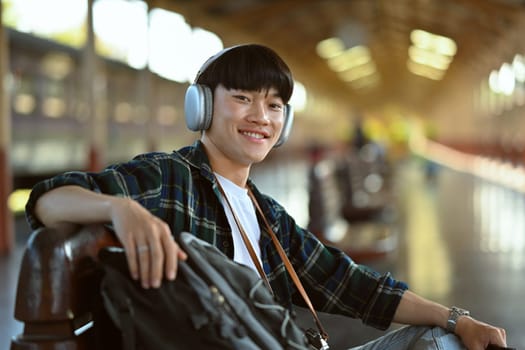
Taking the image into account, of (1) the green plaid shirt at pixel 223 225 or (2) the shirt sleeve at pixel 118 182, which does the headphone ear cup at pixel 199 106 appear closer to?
(1) the green plaid shirt at pixel 223 225

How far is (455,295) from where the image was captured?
17.5 ft

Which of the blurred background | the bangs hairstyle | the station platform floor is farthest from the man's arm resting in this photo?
the blurred background

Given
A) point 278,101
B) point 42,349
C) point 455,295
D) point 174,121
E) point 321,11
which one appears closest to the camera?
point 42,349

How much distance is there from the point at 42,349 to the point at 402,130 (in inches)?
1575

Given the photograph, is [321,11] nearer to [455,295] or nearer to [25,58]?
[25,58]

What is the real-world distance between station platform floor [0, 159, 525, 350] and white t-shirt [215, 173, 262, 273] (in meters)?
2.43

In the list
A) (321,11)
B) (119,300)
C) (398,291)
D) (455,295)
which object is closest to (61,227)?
(119,300)

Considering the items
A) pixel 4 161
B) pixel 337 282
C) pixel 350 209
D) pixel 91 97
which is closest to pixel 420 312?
pixel 337 282

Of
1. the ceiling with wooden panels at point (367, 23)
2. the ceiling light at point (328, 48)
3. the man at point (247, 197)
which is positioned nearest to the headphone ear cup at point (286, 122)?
the man at point (247, 197)

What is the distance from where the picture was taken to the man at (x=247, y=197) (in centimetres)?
153

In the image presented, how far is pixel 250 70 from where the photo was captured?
5.55 feet

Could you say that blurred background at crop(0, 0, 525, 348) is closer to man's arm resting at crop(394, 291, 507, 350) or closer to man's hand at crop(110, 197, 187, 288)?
man's arm resting at crop(394, 291, 507, 350)

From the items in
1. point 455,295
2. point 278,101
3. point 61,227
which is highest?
point 278,101

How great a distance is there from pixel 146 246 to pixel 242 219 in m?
0.60
